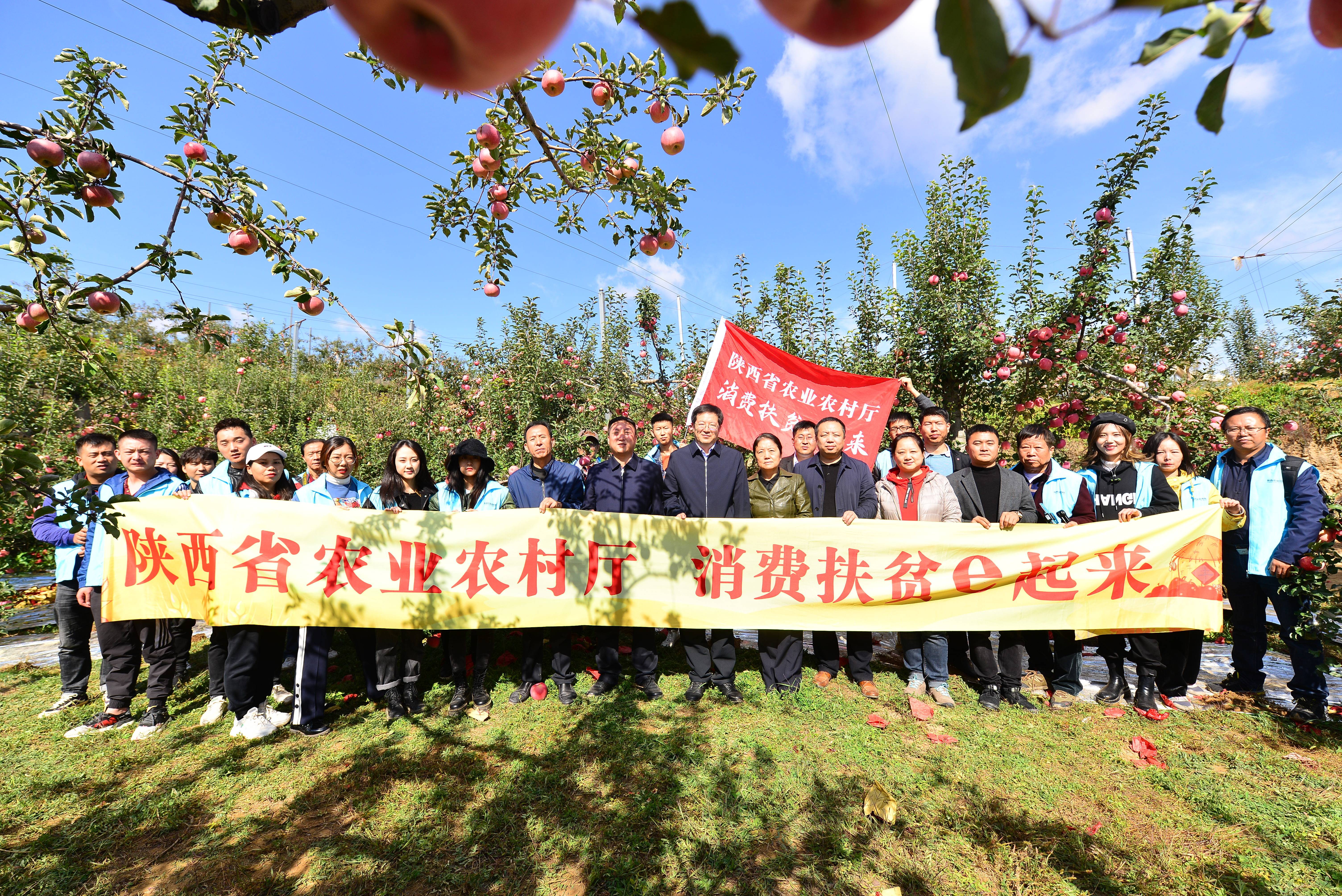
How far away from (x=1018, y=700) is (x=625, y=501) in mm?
3027

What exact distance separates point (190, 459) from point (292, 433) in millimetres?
5968

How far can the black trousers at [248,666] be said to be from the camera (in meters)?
3.31

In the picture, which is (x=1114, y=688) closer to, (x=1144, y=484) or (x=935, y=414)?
(x=1144, y=484)

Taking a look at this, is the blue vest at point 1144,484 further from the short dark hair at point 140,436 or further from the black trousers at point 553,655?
the short dark hair at point 140,436

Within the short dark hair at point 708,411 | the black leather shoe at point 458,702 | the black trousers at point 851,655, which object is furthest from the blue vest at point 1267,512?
the black leather shoe at point 458,702

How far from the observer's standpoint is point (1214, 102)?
634 mm

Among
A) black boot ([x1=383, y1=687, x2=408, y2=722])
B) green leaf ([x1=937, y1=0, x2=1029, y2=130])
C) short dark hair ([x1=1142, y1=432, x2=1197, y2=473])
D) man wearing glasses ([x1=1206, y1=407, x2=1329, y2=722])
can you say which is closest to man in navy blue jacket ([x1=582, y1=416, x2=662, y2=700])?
black boot ([x1=383, y1=687, x2=408, y2=722])

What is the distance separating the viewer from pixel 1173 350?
20.6 ft

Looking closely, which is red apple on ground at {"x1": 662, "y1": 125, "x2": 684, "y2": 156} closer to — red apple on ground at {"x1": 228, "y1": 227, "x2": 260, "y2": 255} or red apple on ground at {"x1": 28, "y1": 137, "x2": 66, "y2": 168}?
red apple on ground at {"x1": 228, "y1": 227, "x2": 260, "y2": 255}

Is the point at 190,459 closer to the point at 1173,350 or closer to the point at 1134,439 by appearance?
the point at 1134,439

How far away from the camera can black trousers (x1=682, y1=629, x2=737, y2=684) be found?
3.77m

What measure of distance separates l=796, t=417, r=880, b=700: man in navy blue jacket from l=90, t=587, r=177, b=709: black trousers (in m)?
4.42

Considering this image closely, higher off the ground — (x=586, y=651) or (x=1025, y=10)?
(x=1025, y=10)

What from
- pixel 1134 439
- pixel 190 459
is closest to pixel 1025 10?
pixel 190 459
